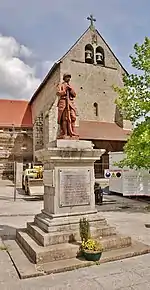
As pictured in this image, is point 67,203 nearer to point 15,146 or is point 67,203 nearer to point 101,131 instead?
point 101,131

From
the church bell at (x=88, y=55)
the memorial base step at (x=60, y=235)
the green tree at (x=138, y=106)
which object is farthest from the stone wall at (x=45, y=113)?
the memorial base step at (x=60, y=235)

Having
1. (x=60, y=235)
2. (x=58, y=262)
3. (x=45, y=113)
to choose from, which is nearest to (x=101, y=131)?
(x=45, y=113)

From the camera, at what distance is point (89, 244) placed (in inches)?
188

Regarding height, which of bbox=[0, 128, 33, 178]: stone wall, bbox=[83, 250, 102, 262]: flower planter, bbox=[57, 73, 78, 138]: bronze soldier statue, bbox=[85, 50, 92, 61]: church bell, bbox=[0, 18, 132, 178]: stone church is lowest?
bbox=[83, 250, 102, 262]: flower planter

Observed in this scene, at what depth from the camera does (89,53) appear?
28797 millimetres

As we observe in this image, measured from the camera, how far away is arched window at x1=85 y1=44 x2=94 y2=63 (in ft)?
93.8

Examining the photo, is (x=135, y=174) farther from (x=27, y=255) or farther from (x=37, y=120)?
(x=37, y=120)

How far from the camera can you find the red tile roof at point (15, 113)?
3180cm

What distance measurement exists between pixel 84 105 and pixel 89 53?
19.5 ft

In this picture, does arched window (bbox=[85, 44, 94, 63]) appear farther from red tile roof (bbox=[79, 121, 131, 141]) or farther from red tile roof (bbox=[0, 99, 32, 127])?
red tile roof (bbox=[0, 99, 32, 127])

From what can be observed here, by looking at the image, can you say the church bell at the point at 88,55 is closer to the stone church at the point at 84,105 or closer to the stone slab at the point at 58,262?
the stone church at the point at 84,105

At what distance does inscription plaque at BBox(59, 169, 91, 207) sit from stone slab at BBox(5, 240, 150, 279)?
114cm

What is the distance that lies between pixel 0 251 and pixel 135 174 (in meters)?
9.93

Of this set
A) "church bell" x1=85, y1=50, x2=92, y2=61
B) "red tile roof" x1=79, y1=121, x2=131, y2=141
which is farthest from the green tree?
"church bell" x1=85, y1=50, x2=92, y2=61
